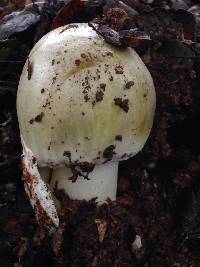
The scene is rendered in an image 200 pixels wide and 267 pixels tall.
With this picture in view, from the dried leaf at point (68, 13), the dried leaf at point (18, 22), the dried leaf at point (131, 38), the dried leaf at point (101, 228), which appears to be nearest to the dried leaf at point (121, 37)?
the dried leaf at point (131, 38)

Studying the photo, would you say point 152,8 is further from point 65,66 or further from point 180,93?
point 65,66

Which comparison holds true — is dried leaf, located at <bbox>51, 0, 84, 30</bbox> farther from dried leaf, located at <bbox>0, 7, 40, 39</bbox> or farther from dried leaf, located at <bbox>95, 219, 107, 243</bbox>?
dried leaf, located at <bbox>95, 219, 107, 243</bbox>

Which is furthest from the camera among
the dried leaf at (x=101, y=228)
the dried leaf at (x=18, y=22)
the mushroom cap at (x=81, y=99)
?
the dried leaf at (x=18, y=22)

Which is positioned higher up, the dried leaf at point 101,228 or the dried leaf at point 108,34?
the dried leaf at point 108,34

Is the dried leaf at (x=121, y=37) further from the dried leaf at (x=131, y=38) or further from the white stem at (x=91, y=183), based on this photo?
the white stem at (x=91, y=183)

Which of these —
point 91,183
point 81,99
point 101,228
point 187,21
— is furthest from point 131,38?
point 101,228

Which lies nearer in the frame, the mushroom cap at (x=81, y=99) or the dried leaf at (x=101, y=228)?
the mushroom cap at (x=81, y=99)

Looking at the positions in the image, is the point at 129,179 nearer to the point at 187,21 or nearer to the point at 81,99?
the point at 81,99

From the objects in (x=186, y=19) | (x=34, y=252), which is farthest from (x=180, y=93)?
(x=34, y=252)
